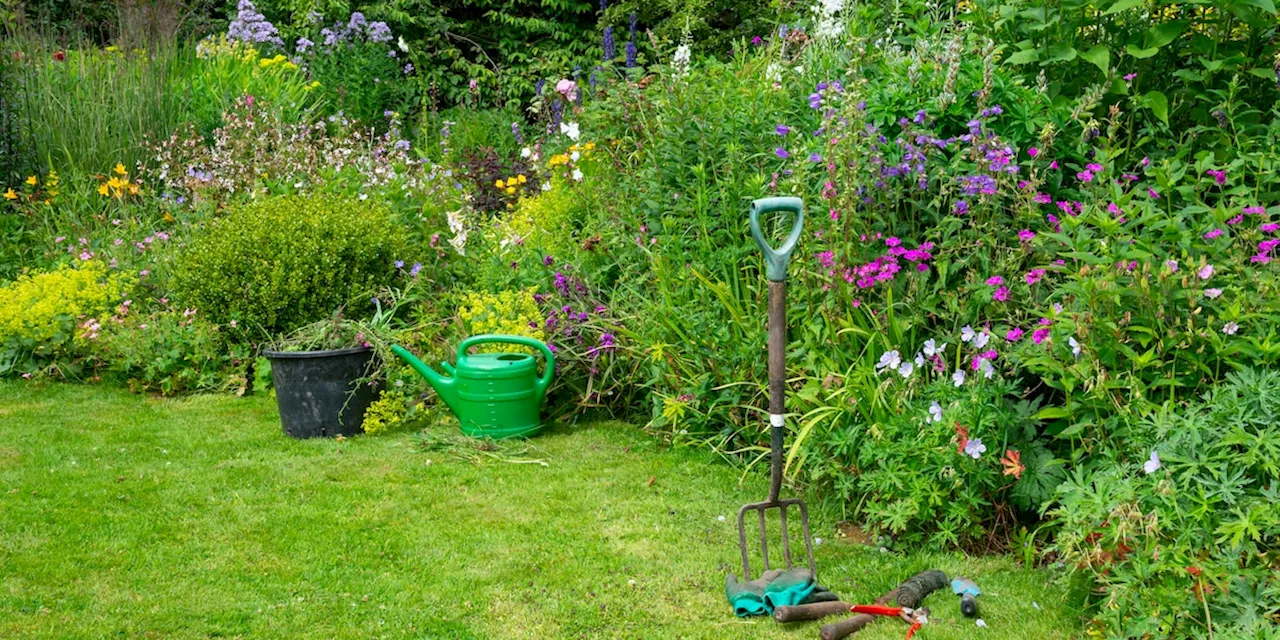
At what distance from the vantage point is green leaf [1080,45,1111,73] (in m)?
3.53

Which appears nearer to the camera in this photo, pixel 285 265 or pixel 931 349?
pixel 931 349

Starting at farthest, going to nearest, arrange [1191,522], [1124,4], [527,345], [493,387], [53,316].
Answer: [53,316] < [527,345] < [493,387] < [1124,4] < [1191,522]

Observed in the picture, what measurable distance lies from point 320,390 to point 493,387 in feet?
2.56

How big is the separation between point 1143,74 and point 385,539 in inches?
123

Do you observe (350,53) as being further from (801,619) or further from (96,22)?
(801,619)

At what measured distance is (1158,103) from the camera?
362cm

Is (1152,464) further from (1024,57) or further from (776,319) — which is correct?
(1024,57)

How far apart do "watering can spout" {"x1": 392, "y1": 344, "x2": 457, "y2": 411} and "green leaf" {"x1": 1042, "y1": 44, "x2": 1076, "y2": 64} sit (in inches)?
104

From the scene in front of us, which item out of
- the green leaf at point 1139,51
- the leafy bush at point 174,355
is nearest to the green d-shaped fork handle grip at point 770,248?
the green leaf at point 1139,51

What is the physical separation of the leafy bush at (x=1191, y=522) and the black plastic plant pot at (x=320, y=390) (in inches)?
120

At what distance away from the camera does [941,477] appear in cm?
326

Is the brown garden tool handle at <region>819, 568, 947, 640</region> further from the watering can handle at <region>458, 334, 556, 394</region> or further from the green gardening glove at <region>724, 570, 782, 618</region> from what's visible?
the watering can handle at <region>458, 334, 556, 394</region>

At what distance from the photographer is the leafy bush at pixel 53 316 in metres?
5.70

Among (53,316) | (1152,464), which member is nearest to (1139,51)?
(1152,464)
